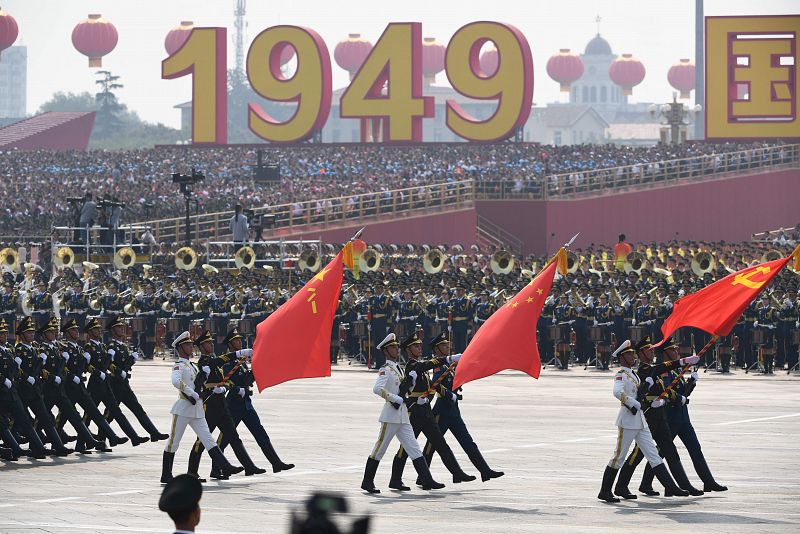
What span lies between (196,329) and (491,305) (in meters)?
6.23

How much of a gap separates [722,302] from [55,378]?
7581mm

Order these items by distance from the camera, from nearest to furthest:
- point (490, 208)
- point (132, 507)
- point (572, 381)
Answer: point (132, 507)
point (572, 381)
point (490, 208)

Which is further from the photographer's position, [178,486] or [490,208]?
[490,208]

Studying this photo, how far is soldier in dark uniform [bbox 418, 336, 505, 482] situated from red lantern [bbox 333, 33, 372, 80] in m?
109

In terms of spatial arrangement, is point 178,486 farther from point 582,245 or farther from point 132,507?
point 582,245

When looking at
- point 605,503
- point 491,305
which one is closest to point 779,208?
point 491,305

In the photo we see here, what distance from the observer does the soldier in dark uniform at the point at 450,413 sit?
56.7 feet

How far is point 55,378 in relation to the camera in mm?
19812

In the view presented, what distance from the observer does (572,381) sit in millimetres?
30516

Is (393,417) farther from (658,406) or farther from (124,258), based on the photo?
(124,258)

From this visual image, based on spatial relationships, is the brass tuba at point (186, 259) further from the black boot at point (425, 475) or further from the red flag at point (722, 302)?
the red flag at point (722, 302)

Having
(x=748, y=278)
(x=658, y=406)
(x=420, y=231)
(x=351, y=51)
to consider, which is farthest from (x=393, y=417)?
(x=351, y=51)

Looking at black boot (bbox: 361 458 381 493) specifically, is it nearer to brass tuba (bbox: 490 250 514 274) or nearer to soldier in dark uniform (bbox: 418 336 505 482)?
soldier in dark uniform (bbox: 418 336 505 482)

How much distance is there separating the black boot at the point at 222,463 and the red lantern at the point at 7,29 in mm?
90116
